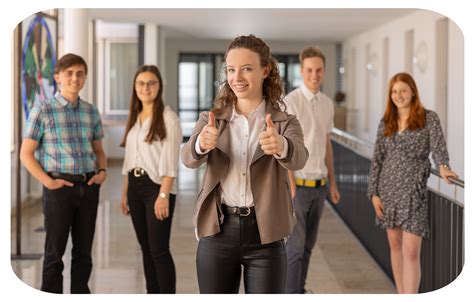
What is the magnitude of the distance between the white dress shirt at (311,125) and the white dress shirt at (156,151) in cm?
81

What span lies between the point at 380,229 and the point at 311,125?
1820mm

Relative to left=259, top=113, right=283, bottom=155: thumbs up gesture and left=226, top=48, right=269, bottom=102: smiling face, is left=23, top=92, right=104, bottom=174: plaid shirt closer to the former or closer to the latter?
left=226, top=48, right=269, bottom=102: smiling face

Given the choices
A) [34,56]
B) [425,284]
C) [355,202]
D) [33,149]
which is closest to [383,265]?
[425,284]

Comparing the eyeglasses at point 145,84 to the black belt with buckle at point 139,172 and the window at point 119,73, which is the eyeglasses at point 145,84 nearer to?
the black belt with buckle at point 139,172

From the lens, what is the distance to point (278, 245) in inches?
106

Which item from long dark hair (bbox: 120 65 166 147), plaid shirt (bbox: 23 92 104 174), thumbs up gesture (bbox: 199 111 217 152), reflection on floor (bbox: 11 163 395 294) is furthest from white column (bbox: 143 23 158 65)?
thumbs up gesture (bbox: 199 111 217 152)

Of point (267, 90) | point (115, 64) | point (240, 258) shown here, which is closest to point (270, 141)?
point (267, 90)

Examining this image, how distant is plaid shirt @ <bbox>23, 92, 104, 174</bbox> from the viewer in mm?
3980

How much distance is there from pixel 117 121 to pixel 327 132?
34.1 feet

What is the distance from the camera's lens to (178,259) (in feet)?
21.1

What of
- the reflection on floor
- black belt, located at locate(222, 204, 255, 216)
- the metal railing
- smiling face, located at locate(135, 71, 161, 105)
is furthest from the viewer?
the reflection on floor

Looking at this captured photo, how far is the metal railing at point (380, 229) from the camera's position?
14.5ft

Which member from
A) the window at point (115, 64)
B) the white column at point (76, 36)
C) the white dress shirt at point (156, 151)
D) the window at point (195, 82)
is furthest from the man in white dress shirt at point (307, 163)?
the window at point (195, 82)

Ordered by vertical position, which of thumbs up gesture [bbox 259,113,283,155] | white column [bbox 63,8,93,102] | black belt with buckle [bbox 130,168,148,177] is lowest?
black belt with buckle [bbox 130,168,148,177]
